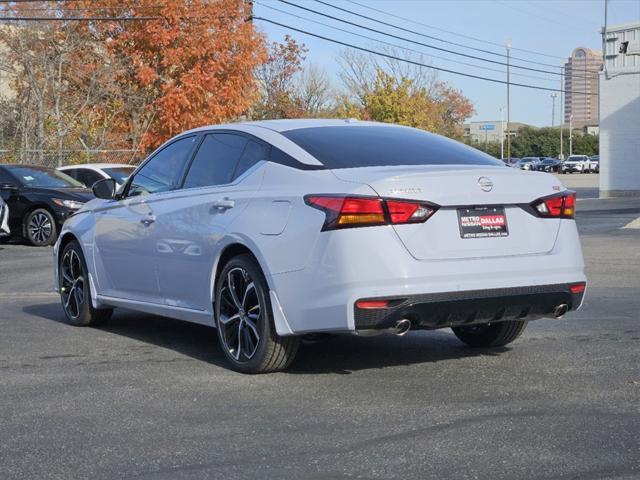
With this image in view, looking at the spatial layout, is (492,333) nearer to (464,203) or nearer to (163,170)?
(464,203)

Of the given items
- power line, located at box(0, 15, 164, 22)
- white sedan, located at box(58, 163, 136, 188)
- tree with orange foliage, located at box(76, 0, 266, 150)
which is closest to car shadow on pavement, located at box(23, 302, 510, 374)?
white sedan, located at box(58, 163, 136, 188)

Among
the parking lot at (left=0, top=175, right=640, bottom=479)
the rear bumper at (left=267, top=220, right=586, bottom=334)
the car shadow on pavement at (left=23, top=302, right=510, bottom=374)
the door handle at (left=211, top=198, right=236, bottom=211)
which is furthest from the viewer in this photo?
the car shadow on pavement at (left=23, top=302, right=510, bottom=374)

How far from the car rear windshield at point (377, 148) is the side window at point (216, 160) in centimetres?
45

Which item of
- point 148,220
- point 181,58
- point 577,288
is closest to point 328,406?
point 577,288

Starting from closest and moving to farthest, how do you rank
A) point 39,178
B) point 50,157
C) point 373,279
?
point 373,279
point 39,178
point 50,157

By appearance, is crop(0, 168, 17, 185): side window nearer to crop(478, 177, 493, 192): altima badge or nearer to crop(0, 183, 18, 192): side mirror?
crop(0, 183, 18, 192): side mirror

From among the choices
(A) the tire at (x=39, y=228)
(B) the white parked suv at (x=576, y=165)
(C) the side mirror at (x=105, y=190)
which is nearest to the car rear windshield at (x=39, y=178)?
(A) the tire at (x=39, y=228)

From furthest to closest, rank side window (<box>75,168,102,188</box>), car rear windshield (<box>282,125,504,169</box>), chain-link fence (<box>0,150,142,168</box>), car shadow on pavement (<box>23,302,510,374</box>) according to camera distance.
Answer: chain-link fence (<box>0,150,142,168</box>)
side window (<box>75,168,102,188</box>)
car shadow on pavement (<box>23,302,510,374</box>)
car rear windshield (<box>282,125,504,169</box>)

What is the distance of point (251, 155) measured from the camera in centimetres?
737

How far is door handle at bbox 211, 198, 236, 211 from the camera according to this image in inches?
282

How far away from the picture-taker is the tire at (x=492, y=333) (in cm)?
778

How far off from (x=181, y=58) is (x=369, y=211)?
27712mm

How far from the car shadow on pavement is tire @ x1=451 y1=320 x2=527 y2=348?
73 millimetres

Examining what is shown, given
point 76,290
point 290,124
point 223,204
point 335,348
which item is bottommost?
point 335,348
